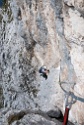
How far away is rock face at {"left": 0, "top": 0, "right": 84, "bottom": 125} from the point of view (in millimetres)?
8469

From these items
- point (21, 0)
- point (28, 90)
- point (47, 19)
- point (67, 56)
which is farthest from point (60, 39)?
point (28, 90)

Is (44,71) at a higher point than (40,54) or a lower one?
lower

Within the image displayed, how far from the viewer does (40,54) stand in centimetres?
1162

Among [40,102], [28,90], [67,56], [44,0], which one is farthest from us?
[28,90]

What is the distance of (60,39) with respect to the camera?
30.3 ft

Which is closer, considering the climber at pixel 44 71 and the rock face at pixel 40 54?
the rock face at pixel 40 54

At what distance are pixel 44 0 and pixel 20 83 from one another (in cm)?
438

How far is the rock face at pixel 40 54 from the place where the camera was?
27.8 feet

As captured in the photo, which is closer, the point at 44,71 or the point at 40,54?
the point at 44,71

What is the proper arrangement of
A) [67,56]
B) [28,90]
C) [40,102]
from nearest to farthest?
1. [67,56]
2. [40,102]
3. [28,90]

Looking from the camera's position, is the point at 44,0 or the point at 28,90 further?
the point at 28,90

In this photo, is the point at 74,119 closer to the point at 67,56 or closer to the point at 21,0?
the point at 67,56

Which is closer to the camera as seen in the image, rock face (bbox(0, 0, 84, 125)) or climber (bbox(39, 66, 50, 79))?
rock face (bbox(0, 0, 84, 125))

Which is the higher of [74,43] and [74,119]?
[74,43]
